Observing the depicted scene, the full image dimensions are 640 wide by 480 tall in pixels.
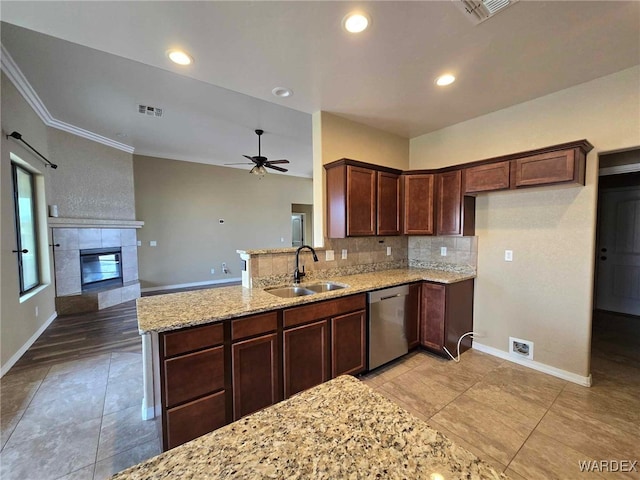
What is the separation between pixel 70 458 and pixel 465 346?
11.8 feet

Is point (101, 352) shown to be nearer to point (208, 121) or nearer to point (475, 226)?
point (208, 121)

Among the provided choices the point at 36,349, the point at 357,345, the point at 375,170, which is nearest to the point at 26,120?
the point at 36,349

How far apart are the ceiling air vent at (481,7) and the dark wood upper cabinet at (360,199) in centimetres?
144

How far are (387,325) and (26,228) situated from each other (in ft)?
16.1

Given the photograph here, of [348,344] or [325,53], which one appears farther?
[348,344]

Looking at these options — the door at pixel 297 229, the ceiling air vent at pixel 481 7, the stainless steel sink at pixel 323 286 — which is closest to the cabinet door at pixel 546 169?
the ceiling air vent at pixel 481 7

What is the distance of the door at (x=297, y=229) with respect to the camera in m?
9.18

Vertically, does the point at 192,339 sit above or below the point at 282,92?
below

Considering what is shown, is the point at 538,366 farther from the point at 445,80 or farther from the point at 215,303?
the point at 215,303

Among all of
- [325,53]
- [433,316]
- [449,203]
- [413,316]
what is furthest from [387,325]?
[325,53]

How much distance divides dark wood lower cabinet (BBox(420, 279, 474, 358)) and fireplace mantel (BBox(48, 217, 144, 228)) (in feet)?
18.1

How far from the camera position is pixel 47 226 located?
13.2ft

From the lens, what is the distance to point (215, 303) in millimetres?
1992

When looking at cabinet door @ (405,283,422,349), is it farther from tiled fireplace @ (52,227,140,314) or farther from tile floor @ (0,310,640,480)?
tiled fireplace @ (52,227,140,314)
